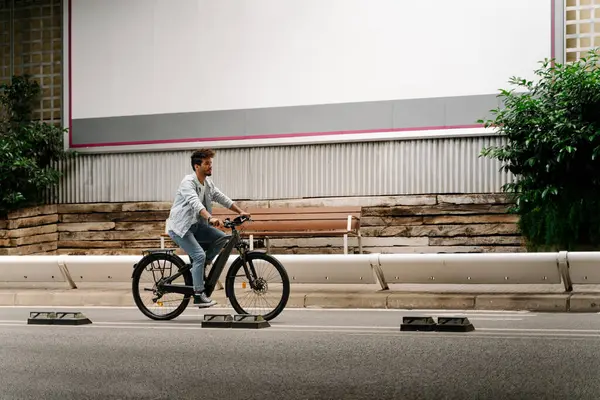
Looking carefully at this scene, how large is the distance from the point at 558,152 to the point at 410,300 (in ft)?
14.3

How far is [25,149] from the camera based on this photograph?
19.4 metres

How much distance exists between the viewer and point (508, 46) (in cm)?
1739

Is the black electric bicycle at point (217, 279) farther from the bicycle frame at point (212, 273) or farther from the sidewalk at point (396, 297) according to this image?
the sidewalk at point (396, 297)

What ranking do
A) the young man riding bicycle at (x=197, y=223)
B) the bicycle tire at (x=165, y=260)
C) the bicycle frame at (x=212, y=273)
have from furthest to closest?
the bicycle tire at (x=165, y=260) → the young man riding bicycle at (x=197, y=223) → the bicycle frame at (x=212, y=273)

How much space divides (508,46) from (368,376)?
11.1 m

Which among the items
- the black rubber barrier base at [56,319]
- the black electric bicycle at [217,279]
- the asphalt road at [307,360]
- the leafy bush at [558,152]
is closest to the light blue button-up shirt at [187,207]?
the black electric bicycle at [217,279]

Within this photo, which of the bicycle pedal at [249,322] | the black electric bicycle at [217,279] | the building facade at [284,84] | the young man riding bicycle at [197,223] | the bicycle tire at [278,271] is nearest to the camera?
the bicycle pedal at [249,322]

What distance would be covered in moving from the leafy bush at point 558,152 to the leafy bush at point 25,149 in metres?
8.40

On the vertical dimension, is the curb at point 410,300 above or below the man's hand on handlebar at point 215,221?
below

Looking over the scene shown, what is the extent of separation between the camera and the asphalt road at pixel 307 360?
22.6 ft

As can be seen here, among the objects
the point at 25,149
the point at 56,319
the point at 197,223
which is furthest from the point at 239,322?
the point at 25,149

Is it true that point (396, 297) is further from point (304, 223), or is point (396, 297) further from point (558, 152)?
point (304, 223)

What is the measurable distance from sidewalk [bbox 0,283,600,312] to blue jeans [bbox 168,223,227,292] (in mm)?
1799

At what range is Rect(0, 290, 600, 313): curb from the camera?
1174cm
